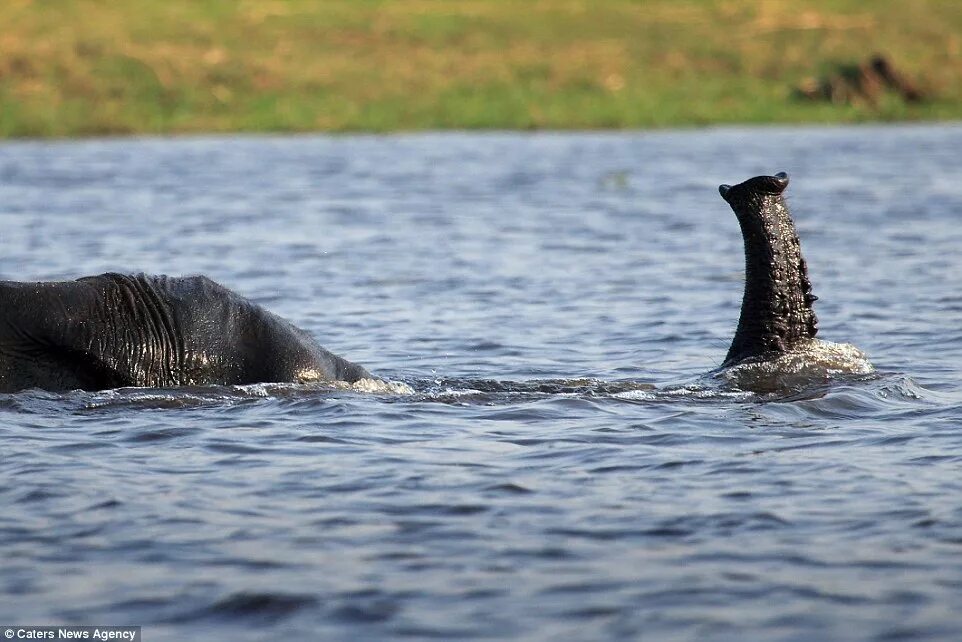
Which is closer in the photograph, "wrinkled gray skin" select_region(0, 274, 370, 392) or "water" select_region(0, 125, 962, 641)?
"water" select_region(0, 125, 962, 641)

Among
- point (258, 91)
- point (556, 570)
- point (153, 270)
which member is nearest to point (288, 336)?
point (556, 570)

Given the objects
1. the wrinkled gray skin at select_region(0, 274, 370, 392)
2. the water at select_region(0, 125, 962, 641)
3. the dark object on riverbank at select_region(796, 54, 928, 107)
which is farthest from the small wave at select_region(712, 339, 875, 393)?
the dark object on riverbank at select_region(796, 54, 928, 107)

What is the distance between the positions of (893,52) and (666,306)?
29003mm

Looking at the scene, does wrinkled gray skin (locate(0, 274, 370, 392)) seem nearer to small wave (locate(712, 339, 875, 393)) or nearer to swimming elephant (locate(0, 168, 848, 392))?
swimming elephant (locate(0, 168, 848, 392))

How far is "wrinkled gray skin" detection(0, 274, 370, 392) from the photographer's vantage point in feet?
27.0

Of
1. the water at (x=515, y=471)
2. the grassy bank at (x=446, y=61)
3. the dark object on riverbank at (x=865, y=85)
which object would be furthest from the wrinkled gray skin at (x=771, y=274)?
the dark object on riverbank at (x=865, y=85)

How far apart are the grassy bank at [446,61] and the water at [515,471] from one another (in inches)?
728

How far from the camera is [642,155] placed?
95.0 ft

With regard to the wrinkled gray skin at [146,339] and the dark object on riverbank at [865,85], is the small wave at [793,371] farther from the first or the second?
the dark object on riverbank at [865,85]

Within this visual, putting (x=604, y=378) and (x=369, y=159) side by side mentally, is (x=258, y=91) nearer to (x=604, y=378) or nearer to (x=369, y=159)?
(x=369, y=159)

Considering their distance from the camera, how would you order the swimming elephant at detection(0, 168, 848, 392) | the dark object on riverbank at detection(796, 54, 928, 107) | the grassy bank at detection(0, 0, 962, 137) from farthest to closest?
the dark object on riverbank at detection(796, 54, 928, 107), the grassy bank at detection(0, 0, 962, 137), the swimming elephant at detection(0, 168, 848, 392)

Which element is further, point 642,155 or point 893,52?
point 893,52

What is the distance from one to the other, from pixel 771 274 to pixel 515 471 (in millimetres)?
2363

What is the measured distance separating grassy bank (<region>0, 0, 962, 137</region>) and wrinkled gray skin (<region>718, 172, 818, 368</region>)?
25328 mm
